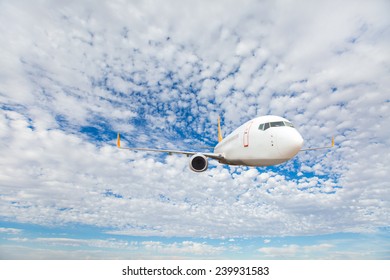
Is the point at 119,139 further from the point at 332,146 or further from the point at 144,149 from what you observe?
the point at 332,146

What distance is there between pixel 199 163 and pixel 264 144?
21.8 ft

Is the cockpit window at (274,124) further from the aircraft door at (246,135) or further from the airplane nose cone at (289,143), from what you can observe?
the aircraft door at (246,135)

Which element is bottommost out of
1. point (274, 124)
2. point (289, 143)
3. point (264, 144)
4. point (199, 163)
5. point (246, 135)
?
point (199, 163)

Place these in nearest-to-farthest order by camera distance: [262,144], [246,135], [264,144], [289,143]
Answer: [289,143] < [264,144] < [262,144] < [246,135]

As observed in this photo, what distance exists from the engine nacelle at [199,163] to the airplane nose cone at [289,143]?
7384 millimetres

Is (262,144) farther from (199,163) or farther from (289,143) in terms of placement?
(199,163)

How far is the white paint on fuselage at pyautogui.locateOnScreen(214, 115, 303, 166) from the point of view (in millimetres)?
18447

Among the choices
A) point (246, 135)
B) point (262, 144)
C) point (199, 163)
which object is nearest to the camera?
point (262, 144)

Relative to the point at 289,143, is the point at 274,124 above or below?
above

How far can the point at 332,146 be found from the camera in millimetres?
27516

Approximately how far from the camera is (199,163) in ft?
78.9

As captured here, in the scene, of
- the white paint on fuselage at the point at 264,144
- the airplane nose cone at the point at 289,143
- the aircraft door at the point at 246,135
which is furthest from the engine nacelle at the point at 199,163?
the airplane nose cone at the point at 289,143

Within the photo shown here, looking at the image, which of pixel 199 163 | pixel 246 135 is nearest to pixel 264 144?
pixel 246 135

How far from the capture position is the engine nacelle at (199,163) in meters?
23.9
